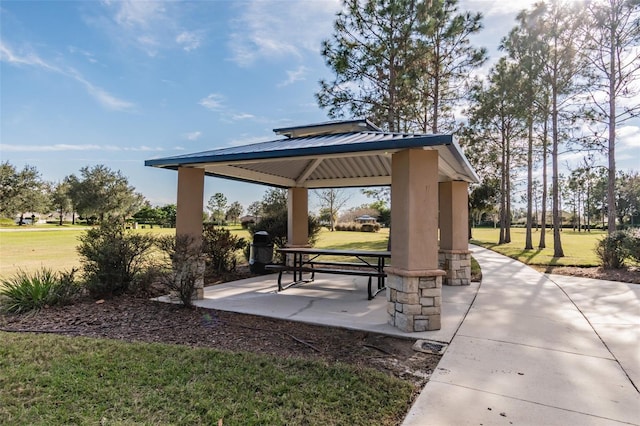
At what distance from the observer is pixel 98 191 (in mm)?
47625

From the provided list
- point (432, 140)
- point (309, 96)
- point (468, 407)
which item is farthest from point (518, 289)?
point (309, 96)

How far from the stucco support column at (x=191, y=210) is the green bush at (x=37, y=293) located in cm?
184

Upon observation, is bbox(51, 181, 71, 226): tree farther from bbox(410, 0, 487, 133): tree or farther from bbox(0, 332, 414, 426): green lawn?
bbox(0, 332, 414, 426): green lawn

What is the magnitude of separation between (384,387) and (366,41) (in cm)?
1258

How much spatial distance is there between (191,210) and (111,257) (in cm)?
165

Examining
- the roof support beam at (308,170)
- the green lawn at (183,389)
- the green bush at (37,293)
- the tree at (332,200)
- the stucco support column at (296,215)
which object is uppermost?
the tree at (332,200)

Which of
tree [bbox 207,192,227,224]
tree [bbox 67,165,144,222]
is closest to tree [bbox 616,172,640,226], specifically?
tree [bbox 207,192,227,224]

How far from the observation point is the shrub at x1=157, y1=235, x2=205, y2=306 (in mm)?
5648

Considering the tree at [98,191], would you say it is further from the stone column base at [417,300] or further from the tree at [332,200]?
the stone column base at [417,300]

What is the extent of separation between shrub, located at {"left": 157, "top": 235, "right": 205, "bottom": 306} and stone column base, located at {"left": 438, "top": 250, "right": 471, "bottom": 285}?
5.70 m

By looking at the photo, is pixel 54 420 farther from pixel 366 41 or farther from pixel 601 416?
pixel 366 41

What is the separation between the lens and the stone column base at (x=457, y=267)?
27.1 ft

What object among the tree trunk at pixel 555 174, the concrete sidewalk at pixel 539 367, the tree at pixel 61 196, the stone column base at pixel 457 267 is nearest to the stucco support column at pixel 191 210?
the concrete sidewalk at pixel 539 367

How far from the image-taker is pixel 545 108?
1491 centimetres
